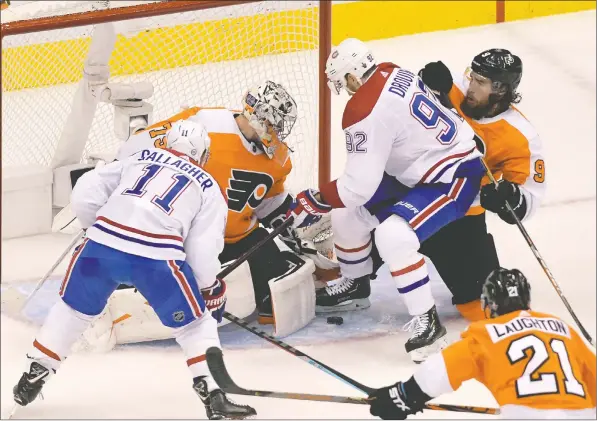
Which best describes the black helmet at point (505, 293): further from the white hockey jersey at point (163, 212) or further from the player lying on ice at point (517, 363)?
the white hockey jersey at point (163, 212)

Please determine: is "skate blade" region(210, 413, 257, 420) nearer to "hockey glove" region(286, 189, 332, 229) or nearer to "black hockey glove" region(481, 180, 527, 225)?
"hockey glove" region(286, 189, 332, 229)

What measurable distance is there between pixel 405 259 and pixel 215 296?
2.01 feet

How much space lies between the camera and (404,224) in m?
4.14

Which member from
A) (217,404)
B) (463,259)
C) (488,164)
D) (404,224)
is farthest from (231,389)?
Result: (488,164)

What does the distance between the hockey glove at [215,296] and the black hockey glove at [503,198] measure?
918 millimetres

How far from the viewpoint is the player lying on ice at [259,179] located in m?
4.20

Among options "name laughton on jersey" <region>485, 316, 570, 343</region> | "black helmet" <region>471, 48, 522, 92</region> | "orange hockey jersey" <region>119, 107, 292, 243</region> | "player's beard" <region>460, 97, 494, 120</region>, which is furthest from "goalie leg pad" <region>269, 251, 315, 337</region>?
"name laughton on jersey" <region>485, 316, 570, 343</region>

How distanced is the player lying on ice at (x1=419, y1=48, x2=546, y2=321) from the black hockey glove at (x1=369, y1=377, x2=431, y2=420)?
1.21 meters

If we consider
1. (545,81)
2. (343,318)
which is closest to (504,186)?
(343,318)

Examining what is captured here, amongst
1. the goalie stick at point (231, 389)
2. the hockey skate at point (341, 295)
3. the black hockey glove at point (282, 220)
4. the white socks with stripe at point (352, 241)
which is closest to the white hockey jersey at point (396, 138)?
the white socks with stripe at point (352, 241)

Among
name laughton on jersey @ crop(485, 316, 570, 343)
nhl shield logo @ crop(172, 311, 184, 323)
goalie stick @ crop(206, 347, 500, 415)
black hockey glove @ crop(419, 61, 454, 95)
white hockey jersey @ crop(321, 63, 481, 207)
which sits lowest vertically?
goalie stick @ crop(206, 347, 500, 415)

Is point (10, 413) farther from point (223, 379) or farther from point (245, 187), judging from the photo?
point (245, 187)

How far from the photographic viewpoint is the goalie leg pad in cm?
426

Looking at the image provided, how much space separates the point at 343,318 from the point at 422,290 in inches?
16.4
